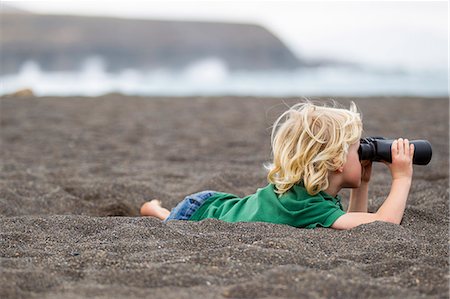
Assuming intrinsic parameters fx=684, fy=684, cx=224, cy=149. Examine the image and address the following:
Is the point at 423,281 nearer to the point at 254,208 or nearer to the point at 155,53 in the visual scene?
the point at 254,208

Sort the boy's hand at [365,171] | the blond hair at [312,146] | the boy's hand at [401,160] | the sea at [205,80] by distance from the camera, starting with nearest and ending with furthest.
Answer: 1. the blond hair at [312,146]
2. the boy's hand at [401,160]
3. the boy's hand at [365,171]
4. the sea at [205,80]

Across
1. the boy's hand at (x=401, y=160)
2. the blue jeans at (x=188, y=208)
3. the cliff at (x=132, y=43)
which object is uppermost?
the cliff at (x=132, y=43)

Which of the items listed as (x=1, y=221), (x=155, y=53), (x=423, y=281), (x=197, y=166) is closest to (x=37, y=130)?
(x=197, y=166)

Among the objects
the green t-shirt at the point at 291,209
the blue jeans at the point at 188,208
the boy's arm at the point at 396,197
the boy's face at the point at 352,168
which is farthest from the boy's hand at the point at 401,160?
the blue jeans at the point at 188,208

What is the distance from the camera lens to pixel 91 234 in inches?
116

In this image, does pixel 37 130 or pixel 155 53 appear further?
pixel 155 53

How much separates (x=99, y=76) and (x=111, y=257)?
58.8ft

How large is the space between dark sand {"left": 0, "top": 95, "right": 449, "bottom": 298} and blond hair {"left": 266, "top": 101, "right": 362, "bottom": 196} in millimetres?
220

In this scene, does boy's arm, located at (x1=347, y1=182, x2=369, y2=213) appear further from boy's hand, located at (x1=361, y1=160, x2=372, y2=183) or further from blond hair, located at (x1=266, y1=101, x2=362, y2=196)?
blond hair, located at (x1=266, y1=101, x2=362, y2=196)

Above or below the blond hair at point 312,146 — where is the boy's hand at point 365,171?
below

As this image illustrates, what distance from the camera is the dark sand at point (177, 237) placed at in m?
2.16

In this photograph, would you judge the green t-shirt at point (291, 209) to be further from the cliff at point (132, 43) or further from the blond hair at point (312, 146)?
the cliff at point (132, 43)

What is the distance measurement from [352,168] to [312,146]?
21 centimetres

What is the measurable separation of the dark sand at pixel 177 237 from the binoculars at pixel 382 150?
1.06 ft
